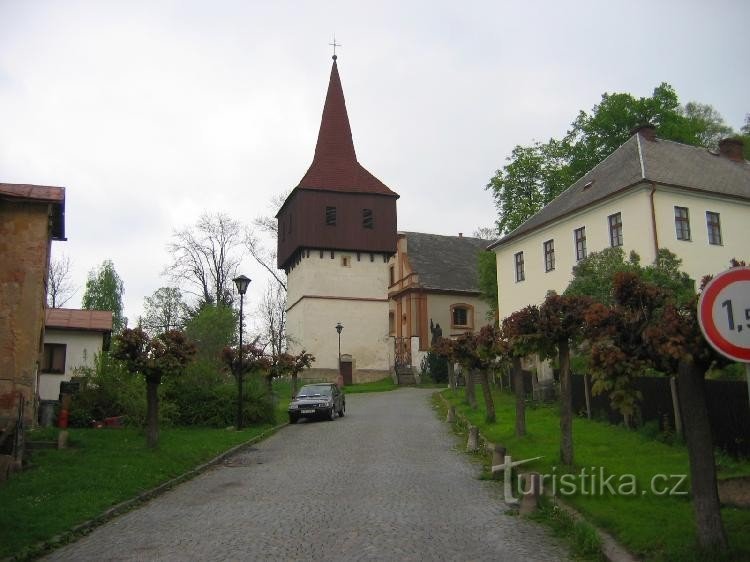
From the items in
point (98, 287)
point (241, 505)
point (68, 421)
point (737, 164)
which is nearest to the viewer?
point (241, 505)

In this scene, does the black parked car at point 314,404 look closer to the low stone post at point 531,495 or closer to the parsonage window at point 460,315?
the low stone post at point 531,495

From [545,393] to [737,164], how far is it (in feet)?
59.9

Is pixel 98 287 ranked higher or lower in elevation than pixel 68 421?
higher

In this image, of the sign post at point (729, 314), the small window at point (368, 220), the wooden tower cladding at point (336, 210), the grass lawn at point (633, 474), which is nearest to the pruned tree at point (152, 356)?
the grass lawn at point (633, 474)

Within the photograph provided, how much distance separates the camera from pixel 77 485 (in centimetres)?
1201

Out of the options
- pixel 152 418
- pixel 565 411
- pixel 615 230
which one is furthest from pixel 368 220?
pixel 565 411

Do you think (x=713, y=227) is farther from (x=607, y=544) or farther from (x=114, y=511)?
(x=114, y=511)

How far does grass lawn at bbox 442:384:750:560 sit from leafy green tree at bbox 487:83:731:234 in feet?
78.9

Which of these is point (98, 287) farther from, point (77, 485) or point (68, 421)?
point (77, 485)

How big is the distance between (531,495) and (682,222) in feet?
76.4

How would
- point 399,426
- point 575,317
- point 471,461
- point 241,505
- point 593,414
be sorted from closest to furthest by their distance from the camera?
point 241,505 → point 575,317 → point 471,461 → point 593,414 → point 399,426

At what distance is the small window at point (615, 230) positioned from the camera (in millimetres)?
30973

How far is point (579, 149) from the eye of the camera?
41844 mm

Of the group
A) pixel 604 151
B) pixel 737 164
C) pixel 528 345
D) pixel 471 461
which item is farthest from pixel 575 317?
pixel 604 151
